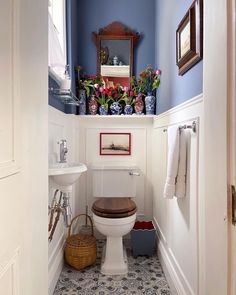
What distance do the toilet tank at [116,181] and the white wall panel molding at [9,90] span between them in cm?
182

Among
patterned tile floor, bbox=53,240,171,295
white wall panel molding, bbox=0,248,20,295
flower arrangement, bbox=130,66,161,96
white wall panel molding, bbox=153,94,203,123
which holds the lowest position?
patterned tile floor, bbox=53,240,171,295

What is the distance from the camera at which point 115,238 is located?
84.0 inches

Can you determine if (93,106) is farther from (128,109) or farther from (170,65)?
(170,65)

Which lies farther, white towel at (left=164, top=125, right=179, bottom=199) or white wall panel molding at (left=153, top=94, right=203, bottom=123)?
white towel at (left=164, top=125, right=179, bottom=199)

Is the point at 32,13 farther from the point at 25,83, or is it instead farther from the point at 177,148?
the point at 177,148

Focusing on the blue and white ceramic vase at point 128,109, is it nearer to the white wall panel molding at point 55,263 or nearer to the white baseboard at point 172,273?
the white baseboard at point 172,273

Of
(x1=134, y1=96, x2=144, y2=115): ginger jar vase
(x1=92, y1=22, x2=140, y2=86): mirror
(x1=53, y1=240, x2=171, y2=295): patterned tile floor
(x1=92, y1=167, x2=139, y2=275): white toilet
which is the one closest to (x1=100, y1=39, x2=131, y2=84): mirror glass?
(x1=92, y1=22, x2=140, y2=86): mirror

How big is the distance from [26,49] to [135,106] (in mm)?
1989

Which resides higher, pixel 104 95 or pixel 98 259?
pixel 104 95

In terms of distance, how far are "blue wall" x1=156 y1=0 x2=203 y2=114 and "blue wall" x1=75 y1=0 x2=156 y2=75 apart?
0.21 metres

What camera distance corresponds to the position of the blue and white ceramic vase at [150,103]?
270 centimetres

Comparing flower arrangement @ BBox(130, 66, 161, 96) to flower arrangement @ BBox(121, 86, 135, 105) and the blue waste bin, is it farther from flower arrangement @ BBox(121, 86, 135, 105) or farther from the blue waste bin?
the blue waste bin

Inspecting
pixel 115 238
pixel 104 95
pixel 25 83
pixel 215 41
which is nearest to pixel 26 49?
pixel 25 83

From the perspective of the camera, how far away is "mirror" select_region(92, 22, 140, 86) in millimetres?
2828
